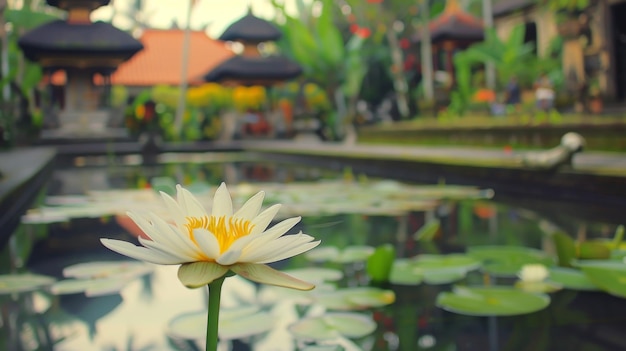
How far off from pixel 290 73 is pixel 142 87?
681 cm

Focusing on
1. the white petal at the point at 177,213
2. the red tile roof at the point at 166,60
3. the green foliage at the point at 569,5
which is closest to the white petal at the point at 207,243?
the white petal at the point at 177,213

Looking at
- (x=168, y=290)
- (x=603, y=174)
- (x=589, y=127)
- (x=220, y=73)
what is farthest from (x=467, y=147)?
(x=220, y=73)

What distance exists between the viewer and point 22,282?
222 cm

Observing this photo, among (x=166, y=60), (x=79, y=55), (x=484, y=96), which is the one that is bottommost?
(x=484, y=96)

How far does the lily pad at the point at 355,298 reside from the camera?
1775 mm

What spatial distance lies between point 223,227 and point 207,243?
0.09 meters

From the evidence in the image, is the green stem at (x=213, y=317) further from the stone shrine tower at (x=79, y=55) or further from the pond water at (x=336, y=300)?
the stone shrine tower at (x=79, y=55)

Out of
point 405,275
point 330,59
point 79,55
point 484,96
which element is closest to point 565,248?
point 405,275

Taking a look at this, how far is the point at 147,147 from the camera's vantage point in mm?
13336

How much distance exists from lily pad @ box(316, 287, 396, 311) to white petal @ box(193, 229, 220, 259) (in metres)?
1.13

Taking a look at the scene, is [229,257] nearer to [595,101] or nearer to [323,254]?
[323,254]

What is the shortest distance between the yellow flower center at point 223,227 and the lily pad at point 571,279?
4.76 feet

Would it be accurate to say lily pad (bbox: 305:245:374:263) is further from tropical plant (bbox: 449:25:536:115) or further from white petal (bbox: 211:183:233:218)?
tropical plant (bbox: 449:25:536:115)

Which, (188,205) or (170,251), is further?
(188,205)
